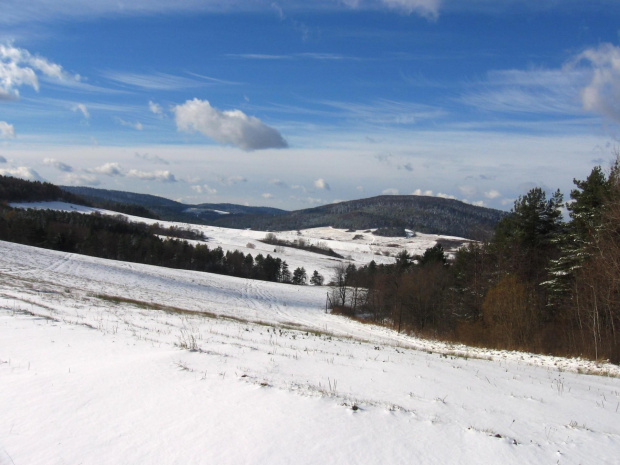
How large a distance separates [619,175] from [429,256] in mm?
40380

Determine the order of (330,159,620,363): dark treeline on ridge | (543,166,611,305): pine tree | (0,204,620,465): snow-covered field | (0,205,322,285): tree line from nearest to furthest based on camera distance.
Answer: (0,204,620,465): snow-covered field, (330,159,620,363): dark treeline on ridge, (543,166,611,305): pine tree, (0,205,322,285): tree line

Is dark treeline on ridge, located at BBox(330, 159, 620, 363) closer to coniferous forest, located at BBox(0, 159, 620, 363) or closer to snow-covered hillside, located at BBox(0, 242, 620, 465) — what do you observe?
coniferous forest, located at BBox(0, 159, 620, 363)

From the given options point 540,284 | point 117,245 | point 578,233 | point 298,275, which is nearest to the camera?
point 578,233

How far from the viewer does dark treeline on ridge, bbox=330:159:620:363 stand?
70.5ft

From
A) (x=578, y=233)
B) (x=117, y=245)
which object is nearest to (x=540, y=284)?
(x=578, y=233)

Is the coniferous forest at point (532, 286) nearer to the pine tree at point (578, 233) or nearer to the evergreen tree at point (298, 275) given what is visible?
the pine tree at point (578, 233)

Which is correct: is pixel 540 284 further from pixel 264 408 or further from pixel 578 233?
pixel 264 408

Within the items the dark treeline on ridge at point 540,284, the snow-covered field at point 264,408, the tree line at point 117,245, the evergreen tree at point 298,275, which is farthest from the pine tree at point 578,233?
the evergreen tree at point 298,275

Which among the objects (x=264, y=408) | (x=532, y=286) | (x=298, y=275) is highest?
(x=532, y=286)

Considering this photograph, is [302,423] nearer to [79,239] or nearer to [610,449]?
[610,449]

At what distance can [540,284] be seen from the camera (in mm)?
A: 29141

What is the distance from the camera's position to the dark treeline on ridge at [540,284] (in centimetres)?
2150

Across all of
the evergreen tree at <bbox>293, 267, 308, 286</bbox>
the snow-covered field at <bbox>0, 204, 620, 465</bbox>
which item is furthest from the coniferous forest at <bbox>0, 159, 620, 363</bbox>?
the evergreen tree at <bbox>293, 267, 308, 286</bbox>

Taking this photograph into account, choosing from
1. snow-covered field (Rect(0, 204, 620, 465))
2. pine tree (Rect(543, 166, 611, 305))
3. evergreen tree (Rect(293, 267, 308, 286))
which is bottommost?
evergreen tree (Rect(293, 267, 308, 286))
